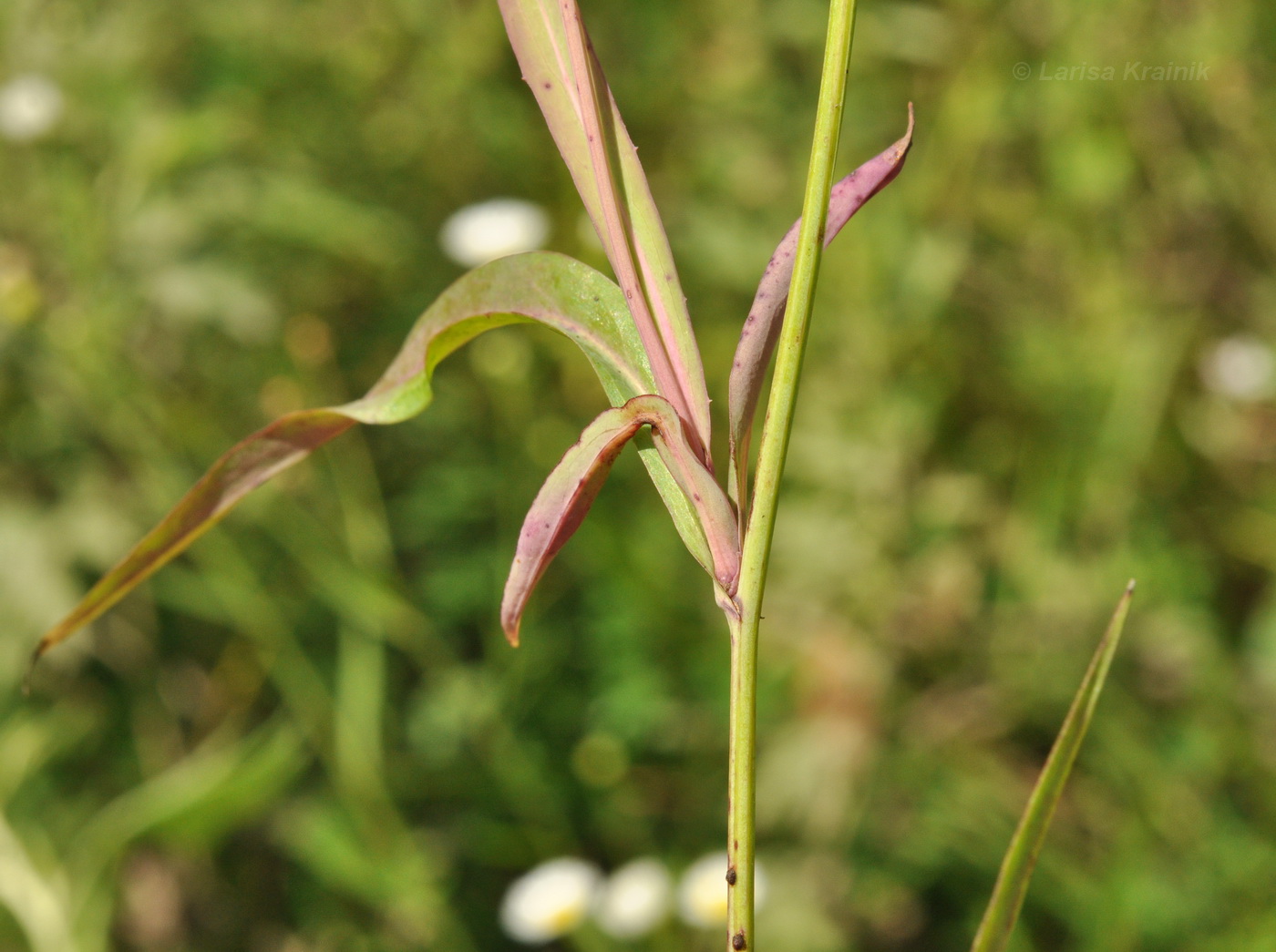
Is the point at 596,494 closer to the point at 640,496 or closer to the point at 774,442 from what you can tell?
the point at 774,442

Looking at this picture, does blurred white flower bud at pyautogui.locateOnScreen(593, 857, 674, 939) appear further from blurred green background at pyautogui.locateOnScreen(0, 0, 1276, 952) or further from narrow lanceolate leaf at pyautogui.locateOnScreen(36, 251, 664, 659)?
narrow lanceolate leaf at pyautogui.locateOnScreen(36, 251, 664, 659)

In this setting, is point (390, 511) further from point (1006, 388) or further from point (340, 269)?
point (1006, 388)

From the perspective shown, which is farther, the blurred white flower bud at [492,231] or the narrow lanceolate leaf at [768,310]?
the blurred white flower bud at [492,231]

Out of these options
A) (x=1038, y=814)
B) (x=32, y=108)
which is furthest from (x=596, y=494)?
(x=32, y=108)

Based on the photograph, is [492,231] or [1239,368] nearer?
[492,231]

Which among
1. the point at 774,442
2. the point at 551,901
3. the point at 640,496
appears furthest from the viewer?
the point at 640,496

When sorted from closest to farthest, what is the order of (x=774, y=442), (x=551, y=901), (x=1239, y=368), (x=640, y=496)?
(x=774, y=442) < (x=551, y=901) < (x=640, y=496) < (x=1239, y=368)

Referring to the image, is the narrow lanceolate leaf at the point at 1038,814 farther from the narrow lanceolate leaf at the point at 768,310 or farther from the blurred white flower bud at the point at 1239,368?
the blurred white flower bud at the point at 1239,368

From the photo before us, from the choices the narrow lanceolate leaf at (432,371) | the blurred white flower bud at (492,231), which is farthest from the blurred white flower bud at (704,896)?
the narrow lanceolate leaf at (432,371)
